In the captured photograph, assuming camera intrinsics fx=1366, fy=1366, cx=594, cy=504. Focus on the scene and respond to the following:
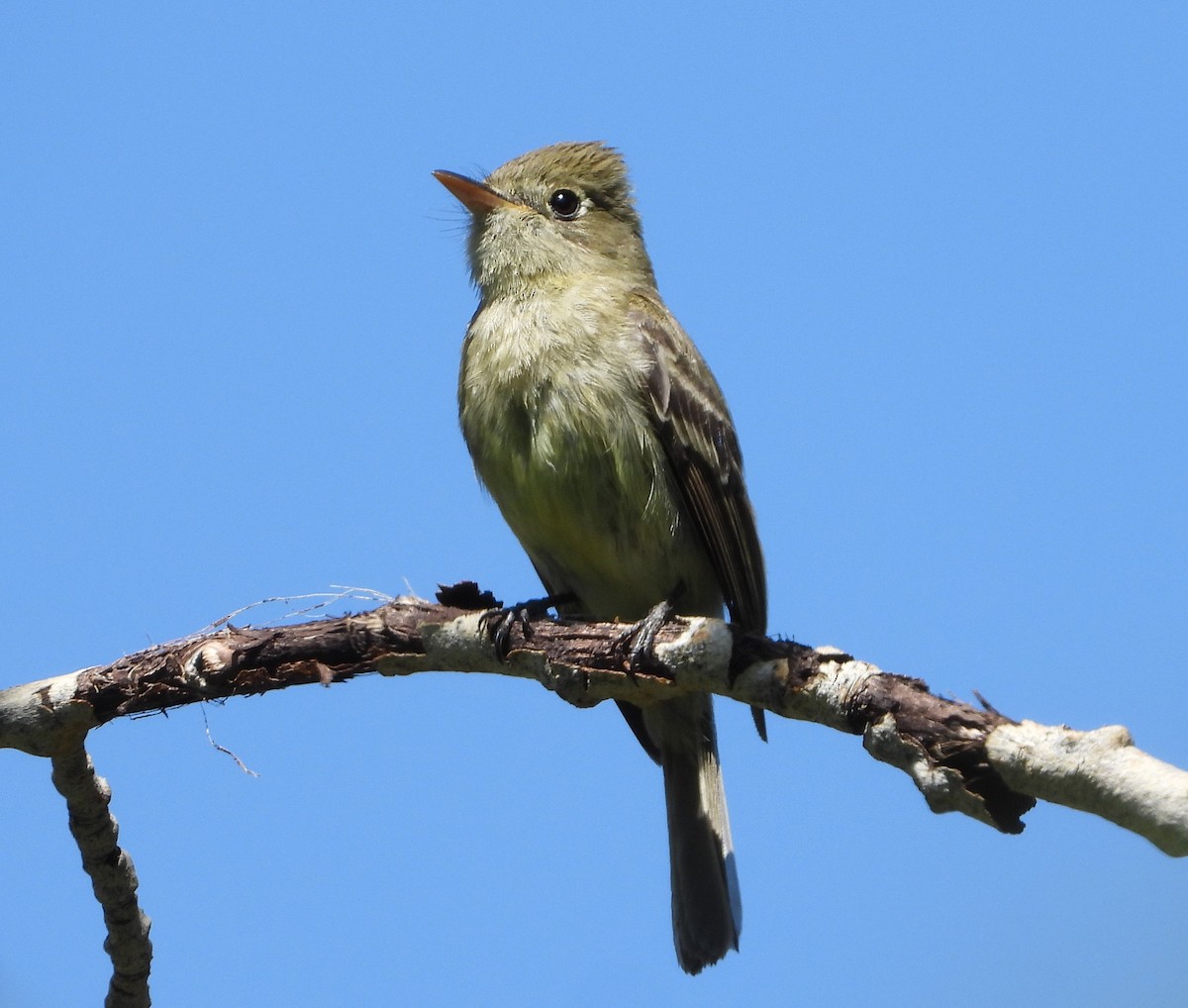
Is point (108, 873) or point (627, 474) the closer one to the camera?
point (108, 873)

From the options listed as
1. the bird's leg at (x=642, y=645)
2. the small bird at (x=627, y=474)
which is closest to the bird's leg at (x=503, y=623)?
the bird's leg at (x=642, y=645)

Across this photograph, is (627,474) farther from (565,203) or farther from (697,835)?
(565,203)

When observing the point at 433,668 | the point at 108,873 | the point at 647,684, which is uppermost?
the point at 433,668

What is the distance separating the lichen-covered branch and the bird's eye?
2410 millimetres

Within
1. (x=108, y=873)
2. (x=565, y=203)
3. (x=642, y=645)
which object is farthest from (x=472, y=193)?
(x=108, y=873)

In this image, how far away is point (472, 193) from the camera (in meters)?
6.52

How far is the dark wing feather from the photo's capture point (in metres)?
5.57

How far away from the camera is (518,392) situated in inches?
215

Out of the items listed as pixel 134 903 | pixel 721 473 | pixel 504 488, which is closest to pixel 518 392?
pixel 504 488

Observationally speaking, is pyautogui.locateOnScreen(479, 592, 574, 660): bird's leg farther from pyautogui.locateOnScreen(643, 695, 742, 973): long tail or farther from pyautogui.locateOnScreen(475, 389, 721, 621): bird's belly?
pyautogui.locateOnScreen(643, 695, 742, 973): long tail

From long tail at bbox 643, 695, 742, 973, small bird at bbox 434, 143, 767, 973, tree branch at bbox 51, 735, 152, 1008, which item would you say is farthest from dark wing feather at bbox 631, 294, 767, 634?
tree branch at bbox 51, 735, 152, 1008

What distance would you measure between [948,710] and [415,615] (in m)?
1.99

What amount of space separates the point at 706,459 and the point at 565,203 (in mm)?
1694

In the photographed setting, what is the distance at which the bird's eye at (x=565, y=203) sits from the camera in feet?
21.7
